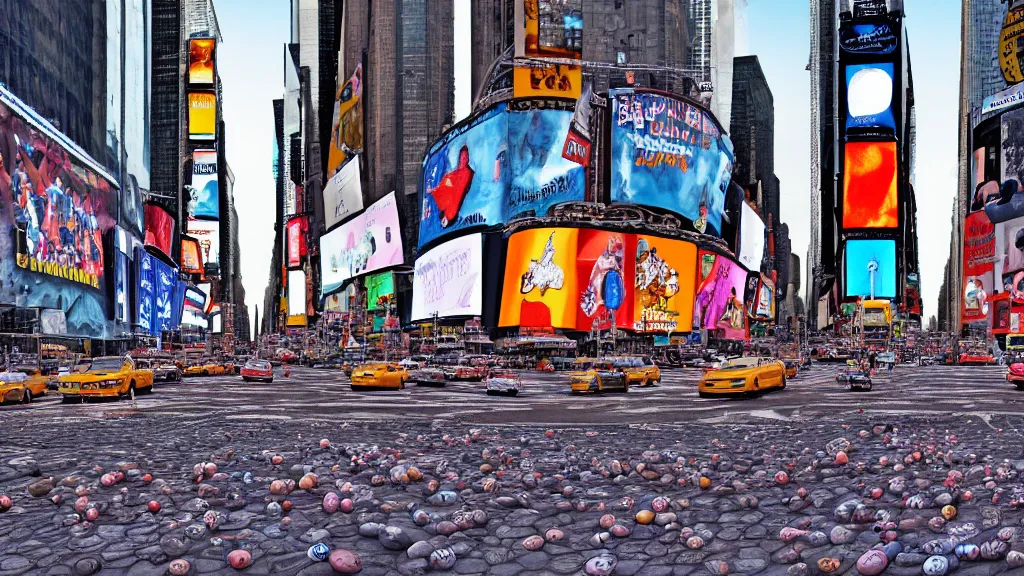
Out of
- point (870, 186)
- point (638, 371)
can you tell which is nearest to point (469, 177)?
point (870, 186)

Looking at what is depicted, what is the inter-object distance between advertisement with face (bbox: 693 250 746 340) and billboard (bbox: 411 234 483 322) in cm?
2652

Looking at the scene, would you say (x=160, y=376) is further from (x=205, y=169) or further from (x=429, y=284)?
(x=205, y=169)

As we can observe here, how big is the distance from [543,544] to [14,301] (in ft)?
179

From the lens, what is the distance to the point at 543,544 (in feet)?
23.4

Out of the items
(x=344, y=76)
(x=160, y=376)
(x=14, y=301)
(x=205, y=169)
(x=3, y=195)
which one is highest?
(x=344, y=76)

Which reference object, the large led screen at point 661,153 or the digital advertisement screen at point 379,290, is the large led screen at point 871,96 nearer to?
the large led screen at point 661,153

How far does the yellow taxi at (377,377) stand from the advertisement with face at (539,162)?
64746mm

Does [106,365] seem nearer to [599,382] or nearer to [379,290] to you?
[599,382]

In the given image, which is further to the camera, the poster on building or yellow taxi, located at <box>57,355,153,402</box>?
the poster on building

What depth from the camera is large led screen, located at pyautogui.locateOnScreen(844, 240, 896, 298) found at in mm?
135375

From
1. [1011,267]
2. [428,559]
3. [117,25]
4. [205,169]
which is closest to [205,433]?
[428,559]

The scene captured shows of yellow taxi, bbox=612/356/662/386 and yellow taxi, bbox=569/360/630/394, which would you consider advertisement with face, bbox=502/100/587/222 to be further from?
yellow taxi, bbox=569/360/630/394

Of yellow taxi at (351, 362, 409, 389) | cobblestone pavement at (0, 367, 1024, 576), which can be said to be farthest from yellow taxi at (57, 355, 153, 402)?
cobblestone pavement at (0, 367, 1024, 576)

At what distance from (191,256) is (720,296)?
90.3 m
